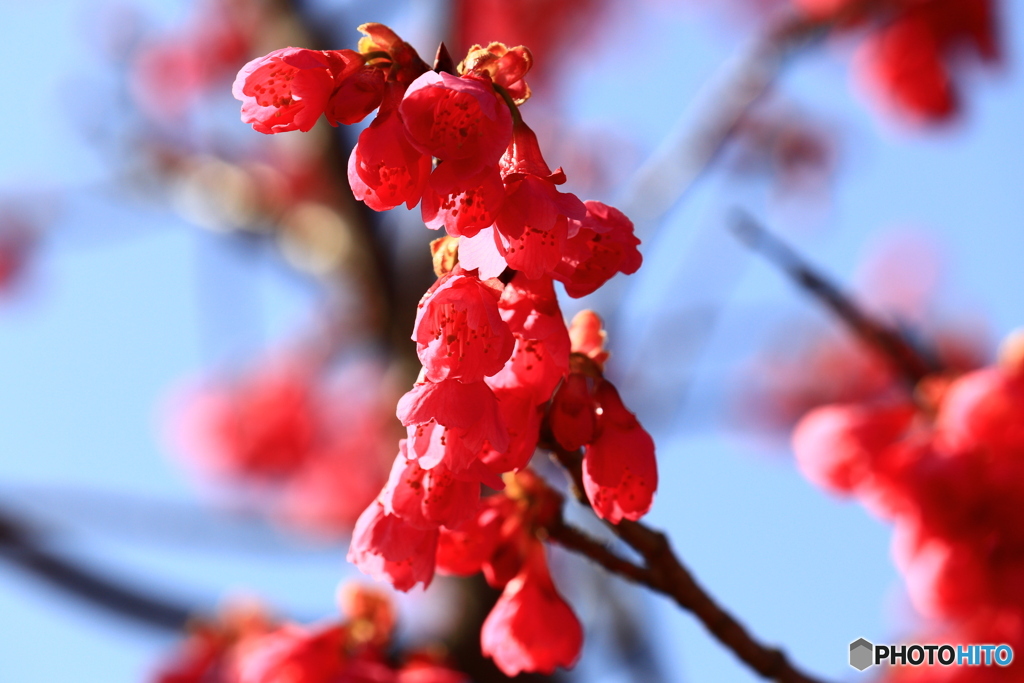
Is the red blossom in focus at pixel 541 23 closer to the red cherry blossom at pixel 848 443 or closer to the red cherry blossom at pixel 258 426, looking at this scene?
the red cherry blossom at pixel 258 426

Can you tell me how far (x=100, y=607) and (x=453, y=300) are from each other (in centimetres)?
184

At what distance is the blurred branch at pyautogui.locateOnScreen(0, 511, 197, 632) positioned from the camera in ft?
7.07

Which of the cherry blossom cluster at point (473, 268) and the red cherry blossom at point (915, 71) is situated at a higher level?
the red cherry blossom at point (915, 71)

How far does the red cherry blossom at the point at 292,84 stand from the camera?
731 mm

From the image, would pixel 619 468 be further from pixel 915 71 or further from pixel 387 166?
pixel 915 71

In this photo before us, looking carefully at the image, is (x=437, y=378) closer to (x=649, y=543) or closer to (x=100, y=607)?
(x=649, y=543)

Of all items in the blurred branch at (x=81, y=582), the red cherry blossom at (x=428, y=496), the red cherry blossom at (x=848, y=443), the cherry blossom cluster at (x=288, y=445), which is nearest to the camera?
the red cherry blossom at (x=428, y=496)

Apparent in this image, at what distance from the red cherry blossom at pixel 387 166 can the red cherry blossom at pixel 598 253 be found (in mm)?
133

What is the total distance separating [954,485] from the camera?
1.30 metres

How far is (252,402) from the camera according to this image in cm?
503

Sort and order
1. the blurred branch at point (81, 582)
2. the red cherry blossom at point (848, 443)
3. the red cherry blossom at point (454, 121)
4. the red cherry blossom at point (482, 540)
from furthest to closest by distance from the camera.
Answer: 1. the blurred branch at point (81, 582)
2. the red cherry blossom at point (848, 443)
3. the red cherry blossom at point (482, 540)
4. the red cherry blossom at point (454, 121)

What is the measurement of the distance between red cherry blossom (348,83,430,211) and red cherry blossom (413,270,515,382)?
0.08 metres

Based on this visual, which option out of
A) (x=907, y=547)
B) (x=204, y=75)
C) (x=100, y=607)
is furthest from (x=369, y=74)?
(x=204, y=75)

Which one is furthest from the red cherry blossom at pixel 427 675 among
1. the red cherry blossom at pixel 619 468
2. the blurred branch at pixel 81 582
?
the blurred branch at pixel 81 582
